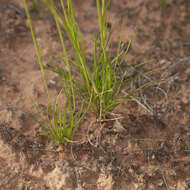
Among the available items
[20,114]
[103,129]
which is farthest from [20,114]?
[103,129]

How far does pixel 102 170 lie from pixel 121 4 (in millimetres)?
1514

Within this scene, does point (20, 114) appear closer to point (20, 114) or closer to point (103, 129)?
point (20, 114)

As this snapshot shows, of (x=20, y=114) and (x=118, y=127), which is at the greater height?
(x=20, y=114)

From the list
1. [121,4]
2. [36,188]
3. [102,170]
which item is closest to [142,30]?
[121,4]

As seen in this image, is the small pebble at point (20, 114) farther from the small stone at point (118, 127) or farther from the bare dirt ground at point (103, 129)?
the small stone at point (118, 127)

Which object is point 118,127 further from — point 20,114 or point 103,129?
point 20,114

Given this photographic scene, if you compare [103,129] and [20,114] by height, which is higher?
[20,114]

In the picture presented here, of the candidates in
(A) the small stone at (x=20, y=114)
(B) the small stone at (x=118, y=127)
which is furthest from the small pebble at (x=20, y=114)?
(B) the small stone at (x=118, y=127)

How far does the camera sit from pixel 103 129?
4.29ft

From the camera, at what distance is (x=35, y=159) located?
1173mm

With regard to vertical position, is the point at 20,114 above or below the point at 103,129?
above

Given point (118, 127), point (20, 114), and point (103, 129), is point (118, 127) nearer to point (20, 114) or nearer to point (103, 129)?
point (103, 129)

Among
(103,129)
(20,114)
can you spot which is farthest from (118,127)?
(20,114)

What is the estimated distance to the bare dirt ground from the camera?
1136 millimetres
